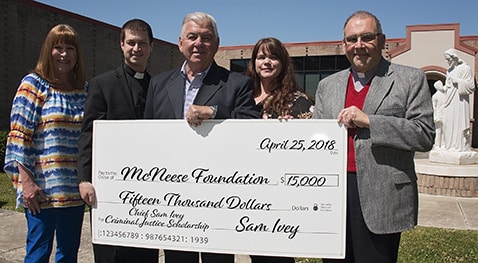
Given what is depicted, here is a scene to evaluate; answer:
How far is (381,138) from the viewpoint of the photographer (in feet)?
7.29

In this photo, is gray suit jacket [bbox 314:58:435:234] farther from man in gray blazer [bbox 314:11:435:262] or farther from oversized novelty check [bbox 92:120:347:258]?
oversized novelty check [bbox 92:120:347:258]

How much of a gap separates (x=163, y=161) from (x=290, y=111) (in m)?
0.99

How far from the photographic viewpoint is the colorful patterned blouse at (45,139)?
282 cm

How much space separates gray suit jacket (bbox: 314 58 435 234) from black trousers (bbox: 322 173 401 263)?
78mm

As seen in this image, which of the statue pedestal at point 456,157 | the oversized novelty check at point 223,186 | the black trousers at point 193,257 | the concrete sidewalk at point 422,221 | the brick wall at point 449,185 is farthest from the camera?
the statue pedestal at point 456,157

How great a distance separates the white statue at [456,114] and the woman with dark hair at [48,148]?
8632 millimetres


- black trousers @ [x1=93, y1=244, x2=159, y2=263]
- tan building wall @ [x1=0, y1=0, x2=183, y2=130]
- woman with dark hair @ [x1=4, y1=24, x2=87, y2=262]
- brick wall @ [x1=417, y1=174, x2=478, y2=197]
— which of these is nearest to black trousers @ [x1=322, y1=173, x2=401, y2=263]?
black trousers @ [x1=93, y1=244, x2=159, y2=263]

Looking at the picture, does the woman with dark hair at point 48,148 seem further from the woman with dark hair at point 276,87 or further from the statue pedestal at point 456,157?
the statue pedestal at point 456,157

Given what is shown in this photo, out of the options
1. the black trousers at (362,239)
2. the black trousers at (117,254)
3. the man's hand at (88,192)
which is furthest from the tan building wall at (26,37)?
the black trousers at (362,239)

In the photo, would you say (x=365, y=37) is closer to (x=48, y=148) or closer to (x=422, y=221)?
(x=48, y=148)

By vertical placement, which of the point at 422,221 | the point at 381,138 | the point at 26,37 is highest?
the point at 26,37

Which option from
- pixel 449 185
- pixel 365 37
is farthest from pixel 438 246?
pixel 449 185

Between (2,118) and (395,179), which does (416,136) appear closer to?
(395,179)

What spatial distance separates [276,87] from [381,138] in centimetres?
115
